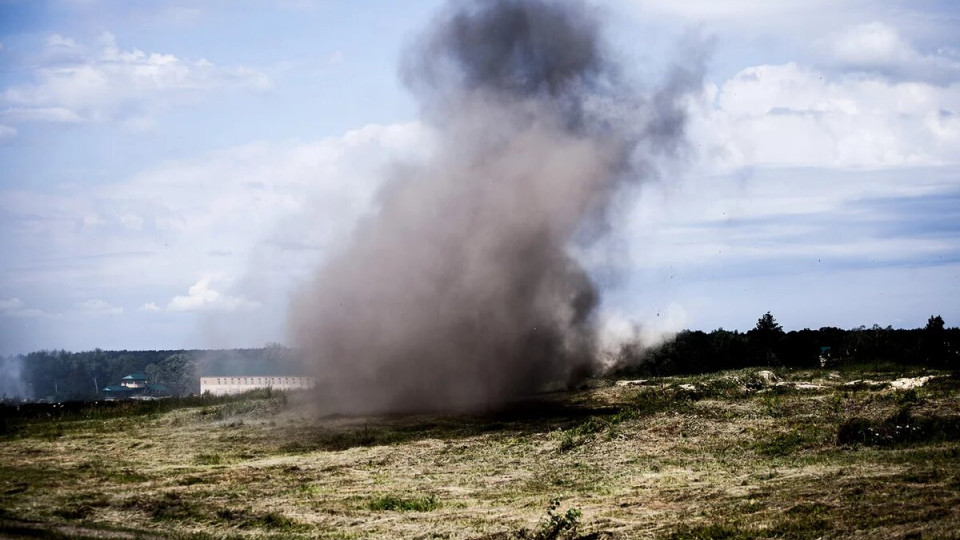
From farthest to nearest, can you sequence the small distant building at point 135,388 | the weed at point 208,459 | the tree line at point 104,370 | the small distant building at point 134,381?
1. the small distant building at point 134,381
2. the small distant building at point 135,388
3. the tree line at point 104,370
4. the weed at point 208,459

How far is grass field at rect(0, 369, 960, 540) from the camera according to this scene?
866 inches

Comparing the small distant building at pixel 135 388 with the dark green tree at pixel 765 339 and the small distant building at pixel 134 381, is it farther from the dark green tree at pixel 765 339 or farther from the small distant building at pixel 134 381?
the dark green tree at pixel 765 339

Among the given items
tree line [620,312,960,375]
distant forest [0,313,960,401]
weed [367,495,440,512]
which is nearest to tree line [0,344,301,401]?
distant forest [0,313,960,401]

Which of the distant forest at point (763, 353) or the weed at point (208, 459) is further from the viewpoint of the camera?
the distant forest at point (763, 353)

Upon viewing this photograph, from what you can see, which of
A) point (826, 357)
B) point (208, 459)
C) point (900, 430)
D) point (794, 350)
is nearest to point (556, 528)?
point (900, 430)

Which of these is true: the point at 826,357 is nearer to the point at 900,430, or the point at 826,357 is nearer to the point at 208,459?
the point at 900,430

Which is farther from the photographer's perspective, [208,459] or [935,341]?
[935,341]

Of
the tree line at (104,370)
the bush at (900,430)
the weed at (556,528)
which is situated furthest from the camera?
the tree line at (104,370)

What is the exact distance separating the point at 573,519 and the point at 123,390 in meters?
155

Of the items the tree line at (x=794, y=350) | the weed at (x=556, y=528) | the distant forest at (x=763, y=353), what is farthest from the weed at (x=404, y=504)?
the tree line at (x=794, y=350)

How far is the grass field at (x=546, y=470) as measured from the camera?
866 inches

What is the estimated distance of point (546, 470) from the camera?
3131 centimetres

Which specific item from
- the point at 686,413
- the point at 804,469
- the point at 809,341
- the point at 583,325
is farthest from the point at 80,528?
the point at 809,341

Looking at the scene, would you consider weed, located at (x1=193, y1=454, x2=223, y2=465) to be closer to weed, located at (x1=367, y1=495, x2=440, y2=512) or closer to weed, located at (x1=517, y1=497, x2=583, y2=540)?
weed, located at (x1=367, y1=495, x2=440, y2=512)
